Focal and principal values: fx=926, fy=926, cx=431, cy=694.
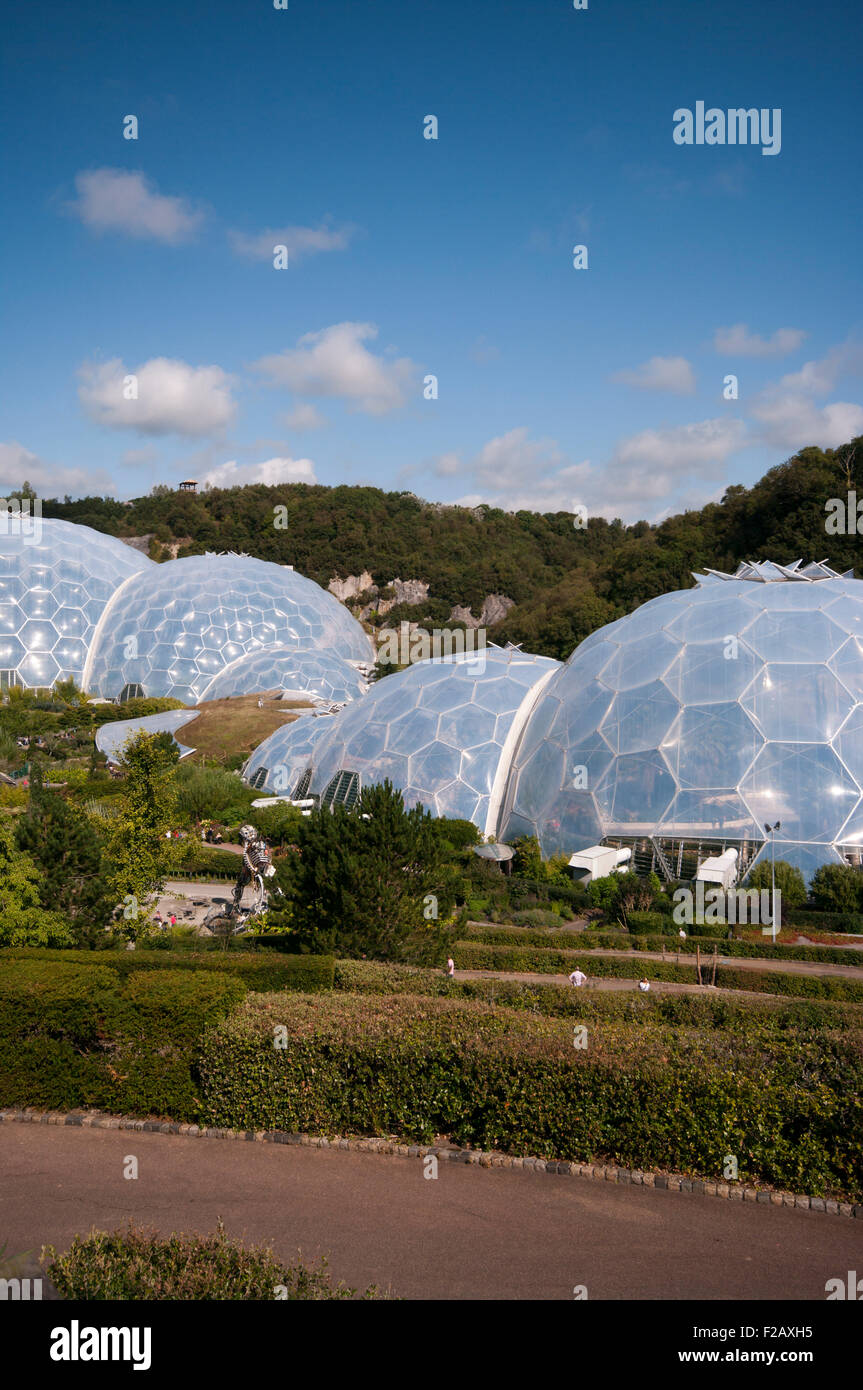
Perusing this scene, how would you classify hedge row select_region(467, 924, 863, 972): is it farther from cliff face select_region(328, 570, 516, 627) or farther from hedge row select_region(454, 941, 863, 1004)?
cliff face select_region(328, 570, 516, 627)

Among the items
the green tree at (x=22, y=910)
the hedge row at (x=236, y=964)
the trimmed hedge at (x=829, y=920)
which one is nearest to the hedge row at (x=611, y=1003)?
the hedge row at (x=236, y=964)

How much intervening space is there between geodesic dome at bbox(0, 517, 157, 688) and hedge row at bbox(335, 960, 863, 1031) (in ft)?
153

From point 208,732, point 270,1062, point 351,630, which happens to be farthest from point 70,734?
point 270,1062

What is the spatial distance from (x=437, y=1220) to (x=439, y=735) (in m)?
22.4

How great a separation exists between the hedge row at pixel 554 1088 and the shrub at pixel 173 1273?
344 cm

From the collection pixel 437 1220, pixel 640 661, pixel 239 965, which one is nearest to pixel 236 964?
pixel 239 965

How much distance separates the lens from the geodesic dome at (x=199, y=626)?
5206 cm

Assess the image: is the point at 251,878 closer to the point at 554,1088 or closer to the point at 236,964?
the point at 236,964

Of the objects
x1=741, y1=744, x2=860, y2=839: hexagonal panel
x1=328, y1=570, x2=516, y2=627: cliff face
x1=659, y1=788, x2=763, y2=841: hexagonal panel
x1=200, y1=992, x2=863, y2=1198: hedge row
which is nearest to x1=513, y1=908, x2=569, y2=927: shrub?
x1=659, y1=788, x2=763, y2=841: hexagonal panel

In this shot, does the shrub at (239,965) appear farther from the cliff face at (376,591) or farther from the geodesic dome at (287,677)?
the cliff face at (376,591)

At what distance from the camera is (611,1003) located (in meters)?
11.5

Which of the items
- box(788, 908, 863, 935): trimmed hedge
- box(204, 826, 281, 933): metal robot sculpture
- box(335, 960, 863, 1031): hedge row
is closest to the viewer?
box(335, 960, 863, 1031): hedge row

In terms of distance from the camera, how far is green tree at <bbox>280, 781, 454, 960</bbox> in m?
14.2
